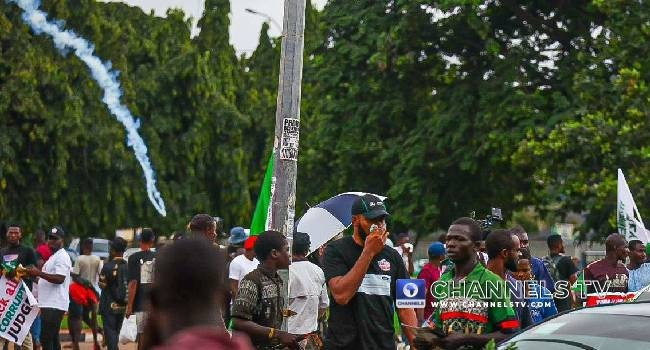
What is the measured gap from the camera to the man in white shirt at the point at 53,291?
53.0ft

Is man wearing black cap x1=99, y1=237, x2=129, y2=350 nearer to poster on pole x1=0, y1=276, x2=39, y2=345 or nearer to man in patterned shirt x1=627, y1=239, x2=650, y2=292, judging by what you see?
poster on pole x1=0, y1=276, x2=39, y2=345

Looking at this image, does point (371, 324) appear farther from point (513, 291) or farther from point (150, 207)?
point (150, 207)

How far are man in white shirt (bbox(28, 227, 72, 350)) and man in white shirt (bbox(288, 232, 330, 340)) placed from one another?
6373 mm

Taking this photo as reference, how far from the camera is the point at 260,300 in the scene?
8.03 m

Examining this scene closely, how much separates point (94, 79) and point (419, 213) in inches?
436

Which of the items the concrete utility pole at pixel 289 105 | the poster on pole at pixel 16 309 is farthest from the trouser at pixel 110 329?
the concrete utility pole at pixel 289 105

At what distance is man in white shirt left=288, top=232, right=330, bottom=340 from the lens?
9.94 m

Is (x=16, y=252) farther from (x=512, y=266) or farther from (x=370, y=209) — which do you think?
(x=370, y=209)

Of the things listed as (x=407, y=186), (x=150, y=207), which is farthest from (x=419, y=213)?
(x=150, y=207)

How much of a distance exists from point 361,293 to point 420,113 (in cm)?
2364

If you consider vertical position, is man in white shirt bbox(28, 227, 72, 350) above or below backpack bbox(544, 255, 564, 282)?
below

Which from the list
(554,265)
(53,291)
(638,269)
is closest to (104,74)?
(53,291)

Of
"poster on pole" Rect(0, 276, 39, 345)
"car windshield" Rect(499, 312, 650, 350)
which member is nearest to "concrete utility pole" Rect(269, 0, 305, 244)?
"car windshield" Rect(499, 312, 650, 350)

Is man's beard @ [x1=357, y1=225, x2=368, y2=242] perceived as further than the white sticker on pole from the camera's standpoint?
No
